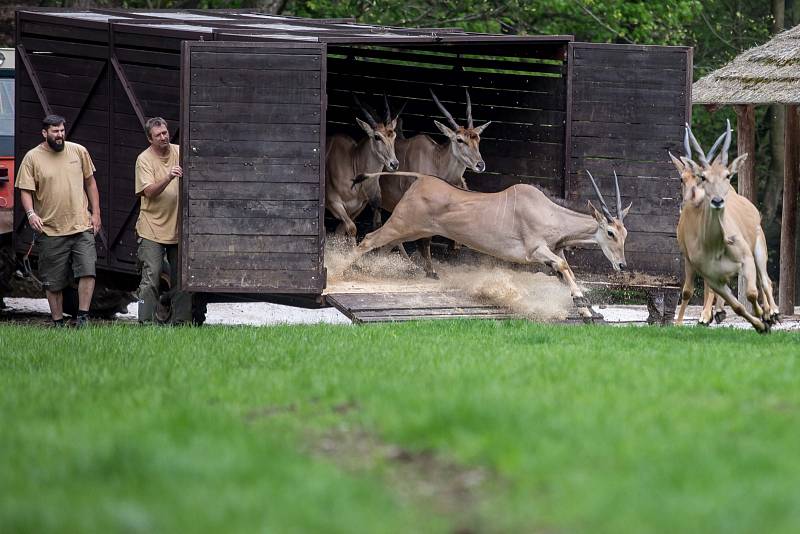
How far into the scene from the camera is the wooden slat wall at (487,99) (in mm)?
15125

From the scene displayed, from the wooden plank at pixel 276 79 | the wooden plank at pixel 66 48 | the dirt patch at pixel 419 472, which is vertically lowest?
the dirt patch at pixel 419 472

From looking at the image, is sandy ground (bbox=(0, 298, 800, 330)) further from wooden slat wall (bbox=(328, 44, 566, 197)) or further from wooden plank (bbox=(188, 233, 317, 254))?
wooden plank (bbox=(188, 233, 317, 254))

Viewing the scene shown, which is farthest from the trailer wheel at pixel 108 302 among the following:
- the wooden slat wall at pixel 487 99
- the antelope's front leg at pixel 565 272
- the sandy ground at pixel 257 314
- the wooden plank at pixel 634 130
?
the wooden plank at pixel 634 130

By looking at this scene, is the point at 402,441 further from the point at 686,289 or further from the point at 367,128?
the point at 367,128

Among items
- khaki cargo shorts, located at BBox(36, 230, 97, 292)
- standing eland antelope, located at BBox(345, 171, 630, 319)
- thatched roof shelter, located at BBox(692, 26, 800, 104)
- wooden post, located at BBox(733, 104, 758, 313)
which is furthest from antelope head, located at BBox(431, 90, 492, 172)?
wooden post, located at BBox(733, 104, 758, 313)

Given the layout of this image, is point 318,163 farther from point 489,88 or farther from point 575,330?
point 489,88

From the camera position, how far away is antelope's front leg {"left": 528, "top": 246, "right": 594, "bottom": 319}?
13477mm

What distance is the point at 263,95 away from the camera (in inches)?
505

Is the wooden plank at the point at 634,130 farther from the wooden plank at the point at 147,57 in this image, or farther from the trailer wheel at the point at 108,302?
the trailer wheel at the point at 108,302

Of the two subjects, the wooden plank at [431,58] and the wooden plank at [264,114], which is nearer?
the wooden plank at [264,114]

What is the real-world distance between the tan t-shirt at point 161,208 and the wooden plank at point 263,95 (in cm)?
91

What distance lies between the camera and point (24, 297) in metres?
18.6

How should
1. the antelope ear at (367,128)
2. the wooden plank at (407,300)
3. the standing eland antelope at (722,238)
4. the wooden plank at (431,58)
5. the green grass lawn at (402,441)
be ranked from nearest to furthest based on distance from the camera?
the green grass lawn at (402,441)
the standing eland antelope at (722,238)
the wooden plank at (407,300)
the antelope ear at (367,128)
the wooden plank at (431,58)

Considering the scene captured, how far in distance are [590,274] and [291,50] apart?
13.7ft
